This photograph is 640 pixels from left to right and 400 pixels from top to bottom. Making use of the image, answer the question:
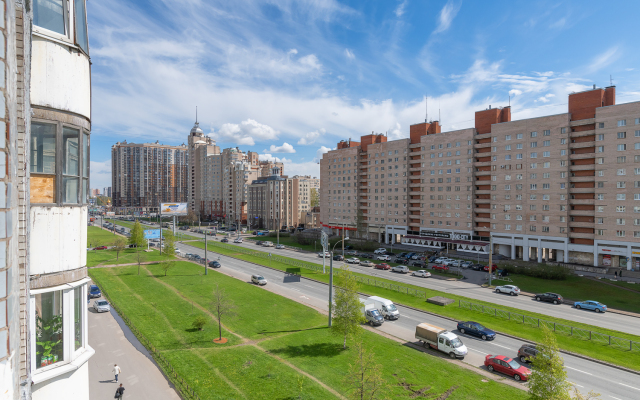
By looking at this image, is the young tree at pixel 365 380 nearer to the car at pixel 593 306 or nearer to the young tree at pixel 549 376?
the young tree at pixel 549 376

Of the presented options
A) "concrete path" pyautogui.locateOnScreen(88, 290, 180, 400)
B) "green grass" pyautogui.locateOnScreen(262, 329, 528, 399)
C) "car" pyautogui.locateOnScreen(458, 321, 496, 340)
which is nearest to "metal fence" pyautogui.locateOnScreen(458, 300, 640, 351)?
"car" pyautogui.locateOnScreen(458, 321, 496, 340)

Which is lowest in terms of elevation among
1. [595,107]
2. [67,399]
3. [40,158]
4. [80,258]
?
[67,399]

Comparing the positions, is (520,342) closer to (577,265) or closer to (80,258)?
(80,258)

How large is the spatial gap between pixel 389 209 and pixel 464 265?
1393 inches

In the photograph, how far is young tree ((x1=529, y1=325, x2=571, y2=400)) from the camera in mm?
14339

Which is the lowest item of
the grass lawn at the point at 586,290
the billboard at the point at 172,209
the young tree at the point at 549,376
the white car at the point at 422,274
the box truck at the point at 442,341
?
the grass lawn at the point at 586,290

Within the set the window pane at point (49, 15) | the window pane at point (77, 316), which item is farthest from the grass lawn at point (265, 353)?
the window pane at point (49, 15)

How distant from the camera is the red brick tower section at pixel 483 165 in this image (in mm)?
Answer: 75562

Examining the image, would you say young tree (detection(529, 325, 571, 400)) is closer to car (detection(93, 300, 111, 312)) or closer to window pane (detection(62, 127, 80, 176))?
window pane (detection(62, 127, 80, 176))

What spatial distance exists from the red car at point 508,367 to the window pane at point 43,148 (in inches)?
1036

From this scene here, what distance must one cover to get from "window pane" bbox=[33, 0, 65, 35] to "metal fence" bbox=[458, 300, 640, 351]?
27687mm

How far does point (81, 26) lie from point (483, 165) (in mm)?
81869

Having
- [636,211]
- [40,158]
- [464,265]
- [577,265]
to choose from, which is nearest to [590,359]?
[40,158]

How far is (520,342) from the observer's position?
28031mm
